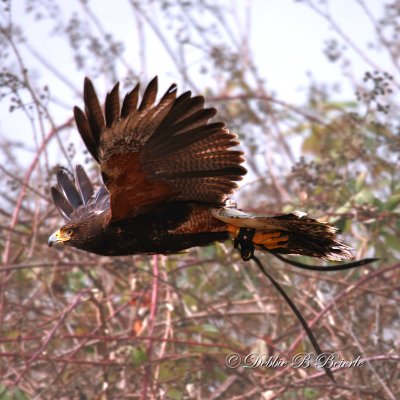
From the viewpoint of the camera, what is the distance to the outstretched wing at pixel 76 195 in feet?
16.6

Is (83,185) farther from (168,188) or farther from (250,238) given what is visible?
(250,238)

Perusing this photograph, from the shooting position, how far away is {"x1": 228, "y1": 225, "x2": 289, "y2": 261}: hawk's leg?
465 centimetres

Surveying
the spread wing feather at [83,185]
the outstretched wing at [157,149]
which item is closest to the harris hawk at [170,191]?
the outstretched wing at [157,149]

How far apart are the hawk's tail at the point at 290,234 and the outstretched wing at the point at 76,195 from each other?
2.63ft

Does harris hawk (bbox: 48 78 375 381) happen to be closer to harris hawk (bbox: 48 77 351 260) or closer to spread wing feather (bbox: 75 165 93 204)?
harris hawk (bbox: 48 77 351 260)

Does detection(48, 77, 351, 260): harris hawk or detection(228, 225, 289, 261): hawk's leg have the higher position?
detection(48, 77, 351, 260): harris hawk

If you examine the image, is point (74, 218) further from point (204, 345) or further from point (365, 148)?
point (365, 148)

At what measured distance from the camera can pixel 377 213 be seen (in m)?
5.69

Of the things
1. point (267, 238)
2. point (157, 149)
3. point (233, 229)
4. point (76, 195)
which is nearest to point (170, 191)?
point (157, 149)

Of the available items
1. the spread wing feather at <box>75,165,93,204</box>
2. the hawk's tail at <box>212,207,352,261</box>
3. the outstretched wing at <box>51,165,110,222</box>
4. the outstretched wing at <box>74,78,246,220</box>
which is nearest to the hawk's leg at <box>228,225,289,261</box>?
the hawk's tail at <box>212,207,352,261</box>

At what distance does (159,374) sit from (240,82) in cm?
274

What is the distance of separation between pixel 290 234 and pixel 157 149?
2.75ft

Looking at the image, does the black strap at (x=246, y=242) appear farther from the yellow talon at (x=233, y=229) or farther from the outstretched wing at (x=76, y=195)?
the outstretched wing at (x=76, y=195)

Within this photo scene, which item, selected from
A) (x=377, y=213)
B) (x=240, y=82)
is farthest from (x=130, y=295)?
(x=240, y=82)
